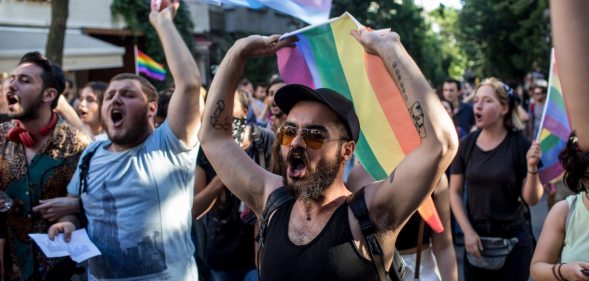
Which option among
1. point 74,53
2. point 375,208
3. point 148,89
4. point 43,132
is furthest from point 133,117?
point 74,53

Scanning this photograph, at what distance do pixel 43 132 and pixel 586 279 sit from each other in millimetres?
3045

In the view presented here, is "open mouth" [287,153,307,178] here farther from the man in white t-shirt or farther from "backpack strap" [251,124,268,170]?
"backpack strap" [251,124,268,170]

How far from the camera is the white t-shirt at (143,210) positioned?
3467 millimetres

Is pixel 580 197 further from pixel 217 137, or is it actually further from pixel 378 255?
pixel 217 137

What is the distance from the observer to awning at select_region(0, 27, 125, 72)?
51.8 feet

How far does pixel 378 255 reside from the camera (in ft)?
7.91

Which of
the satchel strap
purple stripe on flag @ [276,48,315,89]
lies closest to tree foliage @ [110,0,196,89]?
the satchel strap

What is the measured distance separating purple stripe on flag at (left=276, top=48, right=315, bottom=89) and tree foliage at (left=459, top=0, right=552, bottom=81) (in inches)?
994

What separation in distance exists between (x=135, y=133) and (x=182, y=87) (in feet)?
1.33

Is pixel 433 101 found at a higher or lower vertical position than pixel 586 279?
higher

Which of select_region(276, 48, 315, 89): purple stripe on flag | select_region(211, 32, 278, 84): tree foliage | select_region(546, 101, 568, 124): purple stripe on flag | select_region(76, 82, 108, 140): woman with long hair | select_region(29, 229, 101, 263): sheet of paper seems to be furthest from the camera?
select_region(211, 32, 278, 84): tree foliage

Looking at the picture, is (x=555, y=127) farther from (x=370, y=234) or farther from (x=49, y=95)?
(x=49, y=95)

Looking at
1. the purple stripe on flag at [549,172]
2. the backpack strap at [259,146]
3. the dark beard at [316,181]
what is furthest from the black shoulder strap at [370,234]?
the purple stripe on flag at [549,172]

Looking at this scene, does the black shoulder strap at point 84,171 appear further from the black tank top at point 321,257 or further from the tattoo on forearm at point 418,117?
the tattoo on forearm at point 418,117
